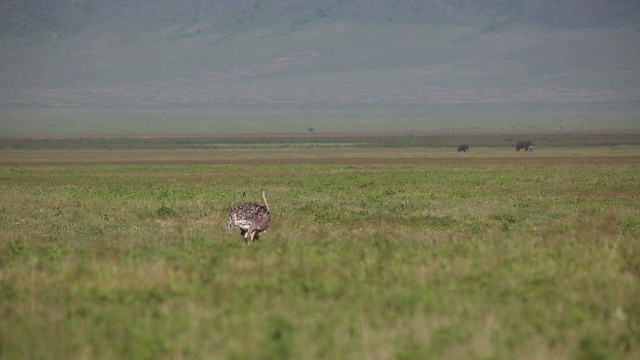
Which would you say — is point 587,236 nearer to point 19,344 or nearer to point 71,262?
point 71,262

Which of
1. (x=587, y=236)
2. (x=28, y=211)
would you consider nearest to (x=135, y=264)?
(x=587, y=236)

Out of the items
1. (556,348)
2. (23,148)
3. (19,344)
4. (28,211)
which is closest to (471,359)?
(556,348)

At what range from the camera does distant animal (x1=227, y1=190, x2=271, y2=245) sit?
58.2 ft

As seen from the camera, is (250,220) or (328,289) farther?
(250,220)

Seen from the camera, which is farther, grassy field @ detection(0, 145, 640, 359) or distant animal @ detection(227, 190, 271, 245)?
distant animal @ detection(227, 190, 271, 245)

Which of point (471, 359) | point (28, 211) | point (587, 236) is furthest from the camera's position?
point (28, 211)

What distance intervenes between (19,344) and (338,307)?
10.4 feet

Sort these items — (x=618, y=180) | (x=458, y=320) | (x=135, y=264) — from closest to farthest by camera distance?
(x=458, y=320), (x=135, y=264), (x=618, y=180)

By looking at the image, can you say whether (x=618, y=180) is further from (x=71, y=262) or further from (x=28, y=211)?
(x=71, y=262)

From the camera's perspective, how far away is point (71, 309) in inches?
420

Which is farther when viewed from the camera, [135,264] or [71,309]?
[135,264]

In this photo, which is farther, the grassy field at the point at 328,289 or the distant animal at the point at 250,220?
the distant animal at the point at 250,220

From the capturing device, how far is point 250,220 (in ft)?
58.7

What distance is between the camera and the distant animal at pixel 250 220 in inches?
698
